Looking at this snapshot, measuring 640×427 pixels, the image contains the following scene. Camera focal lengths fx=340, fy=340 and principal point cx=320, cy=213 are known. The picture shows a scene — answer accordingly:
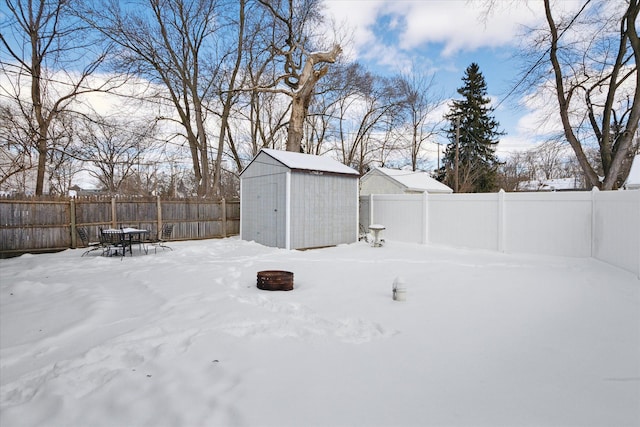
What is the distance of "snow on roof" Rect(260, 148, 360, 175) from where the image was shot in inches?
365

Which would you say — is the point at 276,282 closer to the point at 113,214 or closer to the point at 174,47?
the point at 113,214

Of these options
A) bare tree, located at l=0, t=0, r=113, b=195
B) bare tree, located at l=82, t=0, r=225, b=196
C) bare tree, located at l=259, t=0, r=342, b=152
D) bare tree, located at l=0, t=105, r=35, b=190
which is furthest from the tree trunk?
bare tree, located at l=0, t=105, r=35, b=190

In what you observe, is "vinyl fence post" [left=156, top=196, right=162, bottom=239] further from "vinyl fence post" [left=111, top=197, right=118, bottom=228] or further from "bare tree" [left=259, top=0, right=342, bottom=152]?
"bare tree" [left=259, top=0, right=342, bottom=152]

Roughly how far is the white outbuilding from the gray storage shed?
5533mm

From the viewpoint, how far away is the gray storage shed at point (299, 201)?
30.1ft

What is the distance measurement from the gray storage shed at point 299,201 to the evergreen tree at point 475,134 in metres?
16.0

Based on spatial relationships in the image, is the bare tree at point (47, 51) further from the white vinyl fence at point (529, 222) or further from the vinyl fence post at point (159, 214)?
the white vinyl fence at point (529, 222)

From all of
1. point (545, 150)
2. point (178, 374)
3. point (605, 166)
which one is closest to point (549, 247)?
point (605, 166)

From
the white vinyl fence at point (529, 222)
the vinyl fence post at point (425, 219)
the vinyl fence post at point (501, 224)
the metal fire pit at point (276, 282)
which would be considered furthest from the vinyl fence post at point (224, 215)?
the vinyl fence post at point (501, 224)

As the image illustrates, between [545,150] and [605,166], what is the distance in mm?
2255

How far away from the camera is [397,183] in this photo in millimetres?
15625

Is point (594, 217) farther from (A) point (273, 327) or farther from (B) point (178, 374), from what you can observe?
(B) point (178, 374)

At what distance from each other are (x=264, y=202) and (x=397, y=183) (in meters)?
7.66

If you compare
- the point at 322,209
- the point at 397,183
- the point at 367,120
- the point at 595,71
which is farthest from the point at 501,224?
the point at 367,120
